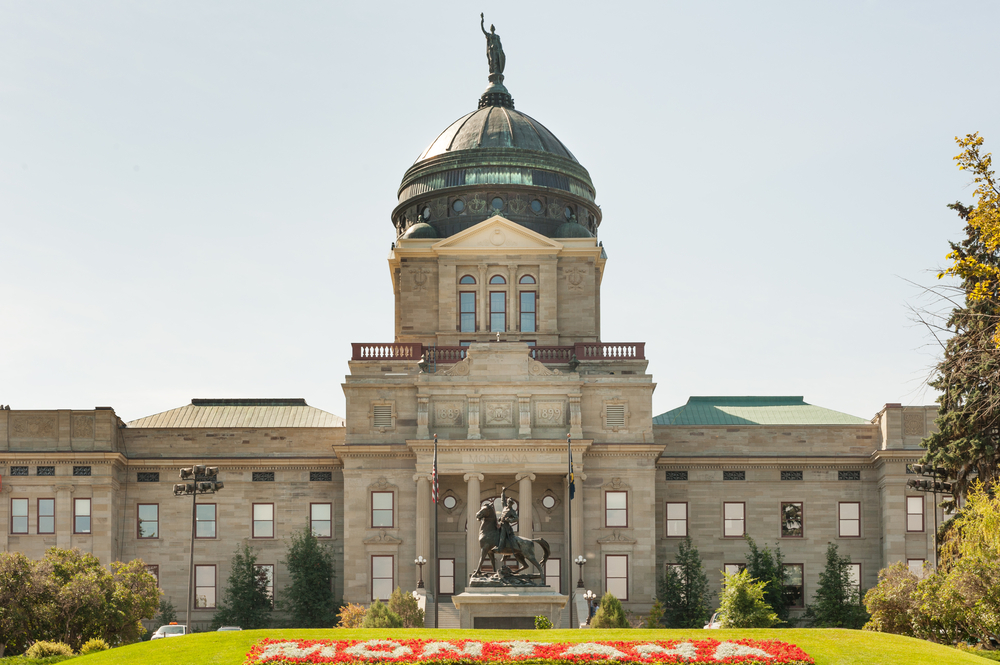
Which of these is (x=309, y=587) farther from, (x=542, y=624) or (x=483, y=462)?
(x=542, y=624)

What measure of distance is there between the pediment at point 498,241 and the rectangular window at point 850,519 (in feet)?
65.8

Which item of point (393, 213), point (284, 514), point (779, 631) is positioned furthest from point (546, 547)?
point (393, 213)

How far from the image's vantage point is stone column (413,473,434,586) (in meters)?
65.7

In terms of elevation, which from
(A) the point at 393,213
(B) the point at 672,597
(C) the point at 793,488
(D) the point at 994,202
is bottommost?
(B) the point at 672,597

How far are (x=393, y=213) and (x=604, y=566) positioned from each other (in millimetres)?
26785

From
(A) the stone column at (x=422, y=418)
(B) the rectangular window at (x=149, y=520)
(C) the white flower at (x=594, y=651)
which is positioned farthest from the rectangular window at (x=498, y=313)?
(C) the white flower at (x=594, y=651)

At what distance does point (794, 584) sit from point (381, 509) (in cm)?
2074

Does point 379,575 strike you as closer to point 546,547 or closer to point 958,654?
point 546,547

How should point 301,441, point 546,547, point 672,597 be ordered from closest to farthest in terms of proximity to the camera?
point 546,547 < point 672,597 < point 301,441

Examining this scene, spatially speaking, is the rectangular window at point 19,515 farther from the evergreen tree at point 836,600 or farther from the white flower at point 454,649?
the evergreen tree at point 836,600

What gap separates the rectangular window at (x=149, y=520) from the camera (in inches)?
2776

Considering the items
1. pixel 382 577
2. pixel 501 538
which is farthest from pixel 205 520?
pixel 501 538

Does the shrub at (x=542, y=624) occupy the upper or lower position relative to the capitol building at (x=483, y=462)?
lower

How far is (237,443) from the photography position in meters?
71.7
